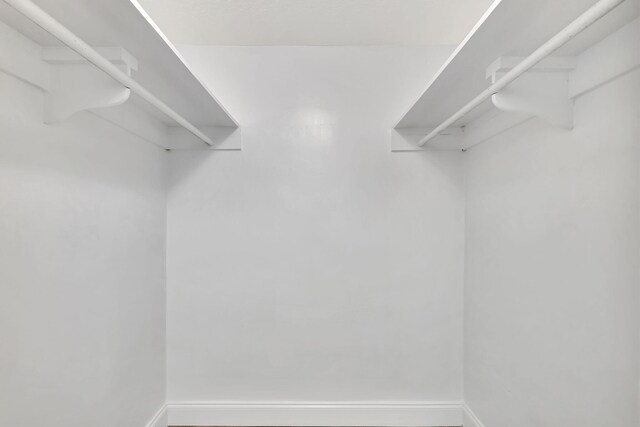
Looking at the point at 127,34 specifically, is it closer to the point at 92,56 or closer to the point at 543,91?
the point at 92,56

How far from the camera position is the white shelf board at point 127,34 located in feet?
3.20

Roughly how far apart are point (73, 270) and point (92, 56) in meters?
0.74

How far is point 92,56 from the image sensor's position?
3.00 ft

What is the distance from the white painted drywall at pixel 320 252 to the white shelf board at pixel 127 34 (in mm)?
615

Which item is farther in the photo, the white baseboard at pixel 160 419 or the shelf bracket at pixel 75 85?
the white baseboard at pixel 160 419

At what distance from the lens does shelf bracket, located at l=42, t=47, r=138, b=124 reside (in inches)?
45.2

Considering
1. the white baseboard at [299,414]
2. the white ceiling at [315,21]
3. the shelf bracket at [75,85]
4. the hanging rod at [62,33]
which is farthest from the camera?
the white baseboard at [299,414]

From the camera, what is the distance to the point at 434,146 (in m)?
2.06

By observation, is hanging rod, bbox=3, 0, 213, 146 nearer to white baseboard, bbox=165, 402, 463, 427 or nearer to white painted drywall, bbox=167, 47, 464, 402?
white painted drywall, bbox=167, 47, 464, 402

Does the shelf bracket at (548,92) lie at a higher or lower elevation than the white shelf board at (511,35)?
lower

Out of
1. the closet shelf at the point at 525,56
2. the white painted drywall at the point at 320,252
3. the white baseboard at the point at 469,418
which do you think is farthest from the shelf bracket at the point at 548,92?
the white baseboard at the point at 469,418

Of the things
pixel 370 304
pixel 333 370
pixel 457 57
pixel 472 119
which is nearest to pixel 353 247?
pixel 370 304

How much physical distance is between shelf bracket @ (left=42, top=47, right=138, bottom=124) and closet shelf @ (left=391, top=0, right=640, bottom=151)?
107 cm

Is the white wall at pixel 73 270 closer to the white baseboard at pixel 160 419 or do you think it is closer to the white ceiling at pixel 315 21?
the white baseboard at pixel 160 419
